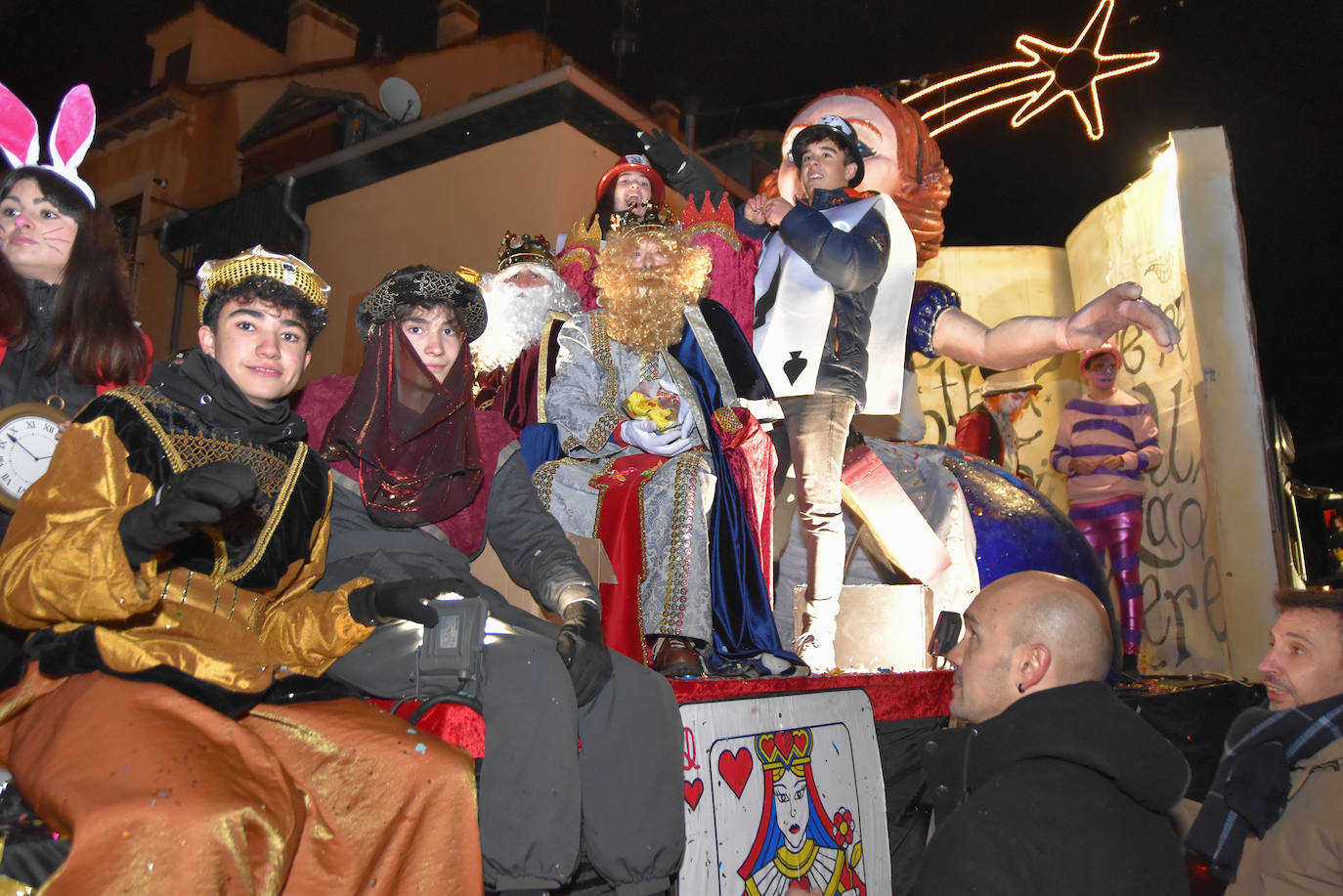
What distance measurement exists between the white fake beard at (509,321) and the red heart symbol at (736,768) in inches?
103

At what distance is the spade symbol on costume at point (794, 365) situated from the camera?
4.46 m

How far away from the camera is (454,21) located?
1141cm

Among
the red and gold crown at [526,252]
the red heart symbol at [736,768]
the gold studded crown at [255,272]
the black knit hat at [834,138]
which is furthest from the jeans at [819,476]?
the gold studded crown at [255,272]

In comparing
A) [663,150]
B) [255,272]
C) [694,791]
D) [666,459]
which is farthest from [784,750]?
[663,150]

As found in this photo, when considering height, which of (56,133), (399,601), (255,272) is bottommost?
(399,601)

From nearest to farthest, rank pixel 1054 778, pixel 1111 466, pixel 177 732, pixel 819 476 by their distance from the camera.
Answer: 1. pixel 177 732
2. pixel 1054 778
3. pixel 819 476
4. pixel 1111 466

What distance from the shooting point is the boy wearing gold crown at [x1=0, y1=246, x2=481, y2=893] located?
161 centimetres

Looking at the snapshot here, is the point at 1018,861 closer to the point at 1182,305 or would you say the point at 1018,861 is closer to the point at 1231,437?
the point at 1231,437

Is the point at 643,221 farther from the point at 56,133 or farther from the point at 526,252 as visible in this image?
the point at 56,133

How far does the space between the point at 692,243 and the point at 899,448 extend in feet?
4.60

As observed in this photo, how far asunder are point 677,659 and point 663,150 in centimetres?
244

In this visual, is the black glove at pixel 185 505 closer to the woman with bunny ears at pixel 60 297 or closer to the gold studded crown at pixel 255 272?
the gold studded crown at pixel 255 272

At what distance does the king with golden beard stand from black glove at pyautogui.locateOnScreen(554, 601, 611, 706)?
2.03 metres

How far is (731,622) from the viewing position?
372 cm
